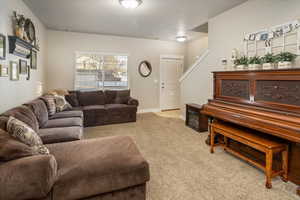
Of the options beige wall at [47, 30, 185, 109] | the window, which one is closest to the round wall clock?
beige wall at [47, 30, 185, 109]

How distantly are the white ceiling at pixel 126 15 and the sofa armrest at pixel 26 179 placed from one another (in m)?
2.96

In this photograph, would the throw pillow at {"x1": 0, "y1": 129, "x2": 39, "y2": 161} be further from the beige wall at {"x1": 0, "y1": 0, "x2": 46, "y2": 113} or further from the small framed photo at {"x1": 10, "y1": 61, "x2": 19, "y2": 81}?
the small framed photo at {"x1": 10, "y1": 61, "x2": 19, "y2": 81}

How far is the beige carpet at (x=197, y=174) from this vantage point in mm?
1842

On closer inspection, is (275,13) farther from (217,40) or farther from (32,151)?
(32,151)

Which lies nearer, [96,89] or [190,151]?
[190,151]

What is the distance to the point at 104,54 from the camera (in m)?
5.47

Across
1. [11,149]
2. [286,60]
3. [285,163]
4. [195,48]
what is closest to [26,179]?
[11,149]

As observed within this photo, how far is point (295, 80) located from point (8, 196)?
2953mm

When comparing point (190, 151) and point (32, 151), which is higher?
point (32, 151)

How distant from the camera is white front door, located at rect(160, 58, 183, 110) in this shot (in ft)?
20.9

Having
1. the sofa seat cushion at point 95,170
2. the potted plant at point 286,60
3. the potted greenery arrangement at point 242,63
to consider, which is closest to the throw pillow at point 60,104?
the sofa seat cushion at point 95,170

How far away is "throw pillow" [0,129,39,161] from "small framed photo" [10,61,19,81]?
1626mm

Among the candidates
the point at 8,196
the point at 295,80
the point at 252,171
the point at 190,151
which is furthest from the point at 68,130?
the point at 295,80

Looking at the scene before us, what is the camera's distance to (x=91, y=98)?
4.91 m
